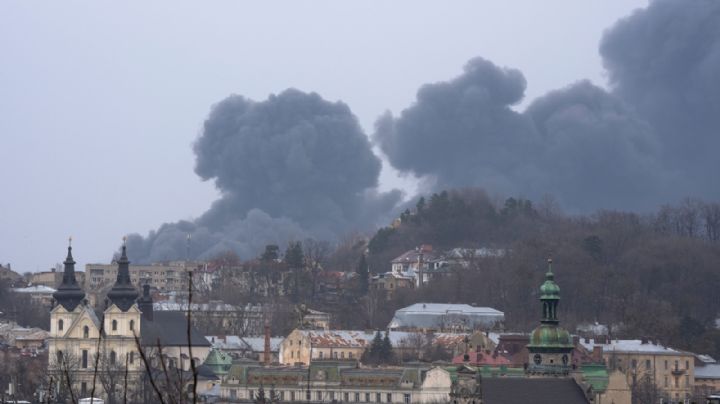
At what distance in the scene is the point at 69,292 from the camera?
10350cm

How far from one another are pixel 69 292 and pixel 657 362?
3112 cm

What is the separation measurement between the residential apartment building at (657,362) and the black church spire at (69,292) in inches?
1052

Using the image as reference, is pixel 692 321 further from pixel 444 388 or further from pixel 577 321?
pixel 444 388

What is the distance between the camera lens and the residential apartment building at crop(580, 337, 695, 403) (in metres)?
97.7

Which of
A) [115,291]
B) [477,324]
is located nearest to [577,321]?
[477,324]

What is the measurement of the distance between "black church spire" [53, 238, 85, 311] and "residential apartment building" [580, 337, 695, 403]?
26.7 m

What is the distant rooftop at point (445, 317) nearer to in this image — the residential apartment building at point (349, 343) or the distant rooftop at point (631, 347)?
the residential apartment building at point (349, 343)

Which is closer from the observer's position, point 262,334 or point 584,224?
point 262,334

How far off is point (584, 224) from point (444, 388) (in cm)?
7317

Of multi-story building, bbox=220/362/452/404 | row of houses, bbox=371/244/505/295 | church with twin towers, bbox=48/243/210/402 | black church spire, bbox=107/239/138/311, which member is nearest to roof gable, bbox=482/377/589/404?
multi-story building, bbox=220/362/452/404

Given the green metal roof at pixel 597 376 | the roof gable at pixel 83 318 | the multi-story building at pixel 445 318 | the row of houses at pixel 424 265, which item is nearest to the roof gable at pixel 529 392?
the green metal roof at pixel 597 376

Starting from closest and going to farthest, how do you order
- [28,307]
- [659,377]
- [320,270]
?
1. [659,377]
2. [28,307]
3. [320,270]

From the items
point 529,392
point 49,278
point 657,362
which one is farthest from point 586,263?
point 529,392

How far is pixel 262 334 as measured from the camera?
4867 inches
